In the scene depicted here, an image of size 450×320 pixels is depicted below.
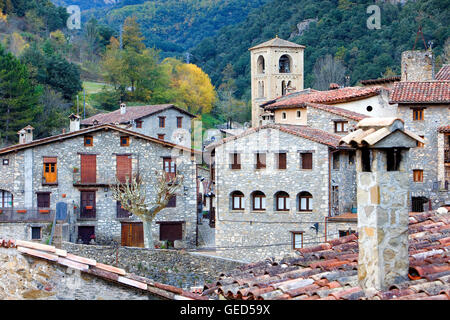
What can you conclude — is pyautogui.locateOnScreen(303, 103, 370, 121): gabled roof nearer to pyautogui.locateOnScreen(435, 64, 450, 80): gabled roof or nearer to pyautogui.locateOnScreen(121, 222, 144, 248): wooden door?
pyautogui.locateOnScreen(435, 64, 450, 80): gabled roof

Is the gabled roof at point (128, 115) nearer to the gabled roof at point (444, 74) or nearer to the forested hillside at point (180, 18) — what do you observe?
the gabled roof at point (444, 74)

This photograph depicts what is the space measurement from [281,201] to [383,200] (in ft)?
72.0

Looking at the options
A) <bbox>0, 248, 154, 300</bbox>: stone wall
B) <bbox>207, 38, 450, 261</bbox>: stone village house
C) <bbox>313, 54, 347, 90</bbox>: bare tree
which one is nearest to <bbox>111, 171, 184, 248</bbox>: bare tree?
<bbox>207, 38, 450, 261</bbox>: stone village house

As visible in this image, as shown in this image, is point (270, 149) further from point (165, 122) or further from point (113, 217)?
point (165, 122)

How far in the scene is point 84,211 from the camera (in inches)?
1331

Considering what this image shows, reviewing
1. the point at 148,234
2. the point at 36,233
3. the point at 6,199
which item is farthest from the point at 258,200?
the point at 6,199

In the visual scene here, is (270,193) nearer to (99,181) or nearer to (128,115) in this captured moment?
(99,181)

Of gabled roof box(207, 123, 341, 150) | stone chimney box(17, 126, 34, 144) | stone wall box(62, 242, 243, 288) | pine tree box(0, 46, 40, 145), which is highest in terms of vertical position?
pine tree box(0, 46, 40, 145)

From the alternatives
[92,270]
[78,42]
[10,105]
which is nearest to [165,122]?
[10,105]

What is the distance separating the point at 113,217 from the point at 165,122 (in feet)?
47.5

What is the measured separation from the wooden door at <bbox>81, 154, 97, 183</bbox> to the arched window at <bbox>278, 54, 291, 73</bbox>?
119 ft

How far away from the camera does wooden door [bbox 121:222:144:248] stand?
33.8 meters

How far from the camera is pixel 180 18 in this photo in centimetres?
14312
